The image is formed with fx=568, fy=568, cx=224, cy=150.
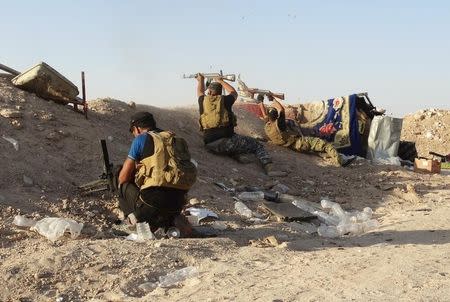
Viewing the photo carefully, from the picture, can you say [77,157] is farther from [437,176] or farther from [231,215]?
[437,176]

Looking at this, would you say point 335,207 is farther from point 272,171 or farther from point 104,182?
point 104,182

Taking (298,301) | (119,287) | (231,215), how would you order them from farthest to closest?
(231,215)
(119,287)
(298,301)

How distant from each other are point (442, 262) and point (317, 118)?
280 inches

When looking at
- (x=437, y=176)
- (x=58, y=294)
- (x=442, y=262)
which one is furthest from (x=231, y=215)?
(x=437, y=176)

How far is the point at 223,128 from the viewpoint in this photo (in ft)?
28.7

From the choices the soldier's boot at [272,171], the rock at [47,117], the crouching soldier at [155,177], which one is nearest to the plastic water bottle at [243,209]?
the crouching soldier at [155,177]

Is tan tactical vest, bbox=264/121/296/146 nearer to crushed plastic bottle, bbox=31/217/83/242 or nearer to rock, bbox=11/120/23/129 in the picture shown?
rock, bbox=11/120/23/129

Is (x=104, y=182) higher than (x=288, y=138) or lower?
higher

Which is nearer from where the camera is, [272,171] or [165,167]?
[165,167]

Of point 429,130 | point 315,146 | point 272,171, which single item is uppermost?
point 315,146

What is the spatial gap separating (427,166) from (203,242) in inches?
247

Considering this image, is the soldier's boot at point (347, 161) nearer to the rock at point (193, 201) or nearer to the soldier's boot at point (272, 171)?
the soldier's boot at point (272, 171)

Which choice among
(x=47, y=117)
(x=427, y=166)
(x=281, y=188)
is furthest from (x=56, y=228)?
(x=427, y=166)

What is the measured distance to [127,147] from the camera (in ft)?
24.6
